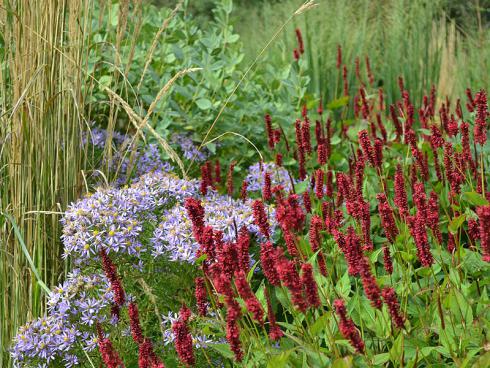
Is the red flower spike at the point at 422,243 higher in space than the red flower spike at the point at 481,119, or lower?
lower

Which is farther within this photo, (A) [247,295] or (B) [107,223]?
(B) [107,223]

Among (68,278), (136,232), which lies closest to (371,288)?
(136,232)

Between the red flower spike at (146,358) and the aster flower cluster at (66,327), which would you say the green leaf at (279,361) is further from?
the aster flower cluster at (66,327)

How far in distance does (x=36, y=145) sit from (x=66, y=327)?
78cm

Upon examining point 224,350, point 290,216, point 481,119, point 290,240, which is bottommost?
point 224,350

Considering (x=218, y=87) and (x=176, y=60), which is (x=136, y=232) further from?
(x=176, y=60)

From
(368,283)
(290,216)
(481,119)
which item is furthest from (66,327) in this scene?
(481,119)

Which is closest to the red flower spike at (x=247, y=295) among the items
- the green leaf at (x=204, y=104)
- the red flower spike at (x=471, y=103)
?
the red flower spike at (x=471, y=103)

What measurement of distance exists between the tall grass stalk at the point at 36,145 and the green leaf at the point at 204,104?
93 centimetres

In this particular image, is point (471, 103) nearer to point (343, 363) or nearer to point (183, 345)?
point (343, 363)

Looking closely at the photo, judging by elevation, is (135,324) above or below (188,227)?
above

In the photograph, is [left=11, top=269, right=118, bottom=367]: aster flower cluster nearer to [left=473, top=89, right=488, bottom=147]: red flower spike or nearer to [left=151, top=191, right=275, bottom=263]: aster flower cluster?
[left=151, top=191, right=275, bottom=263]: aster flower cluster

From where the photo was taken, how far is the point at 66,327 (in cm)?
269

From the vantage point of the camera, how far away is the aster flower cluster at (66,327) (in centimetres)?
262
